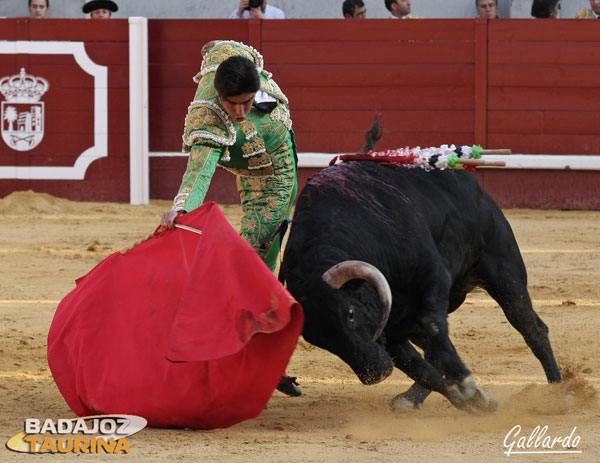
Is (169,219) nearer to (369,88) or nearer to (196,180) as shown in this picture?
(196,180)

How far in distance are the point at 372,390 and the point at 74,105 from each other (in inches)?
199

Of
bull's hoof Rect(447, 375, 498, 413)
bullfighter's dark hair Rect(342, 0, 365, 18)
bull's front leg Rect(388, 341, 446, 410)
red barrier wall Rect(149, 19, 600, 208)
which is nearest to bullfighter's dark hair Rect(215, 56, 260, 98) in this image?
bull's front leg Rect(388, 341, 446, 410)

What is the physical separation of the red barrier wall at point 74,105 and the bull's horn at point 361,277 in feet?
17.7

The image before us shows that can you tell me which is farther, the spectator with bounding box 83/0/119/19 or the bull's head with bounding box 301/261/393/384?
the spectator with bounding box 83/0/119/19

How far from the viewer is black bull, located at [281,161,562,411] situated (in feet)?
9.25

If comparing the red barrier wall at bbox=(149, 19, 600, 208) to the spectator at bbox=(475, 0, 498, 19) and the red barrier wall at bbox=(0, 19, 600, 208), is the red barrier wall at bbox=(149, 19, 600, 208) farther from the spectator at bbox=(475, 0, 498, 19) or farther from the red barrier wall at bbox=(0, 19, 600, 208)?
the spectator at bbox=(475, 0, 498, 19)

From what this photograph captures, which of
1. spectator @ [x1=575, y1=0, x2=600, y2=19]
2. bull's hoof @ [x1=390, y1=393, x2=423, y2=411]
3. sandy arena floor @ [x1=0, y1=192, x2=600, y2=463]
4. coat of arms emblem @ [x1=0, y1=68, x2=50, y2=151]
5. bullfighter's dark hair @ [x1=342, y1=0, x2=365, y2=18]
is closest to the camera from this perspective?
sandy arena floor @ [x1=0, y1=192, x2=600, y2=463]

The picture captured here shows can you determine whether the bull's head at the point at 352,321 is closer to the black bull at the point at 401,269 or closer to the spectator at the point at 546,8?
the black bull at the point at 401,269

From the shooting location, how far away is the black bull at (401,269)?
2818mm

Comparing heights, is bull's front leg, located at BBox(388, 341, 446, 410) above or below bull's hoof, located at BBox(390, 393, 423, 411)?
above

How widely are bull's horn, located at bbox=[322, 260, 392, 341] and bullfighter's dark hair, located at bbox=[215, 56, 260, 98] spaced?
499 mm

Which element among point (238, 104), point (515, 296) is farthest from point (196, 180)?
point (515, 296)

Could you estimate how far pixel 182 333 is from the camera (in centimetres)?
276

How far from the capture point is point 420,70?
7906mm
